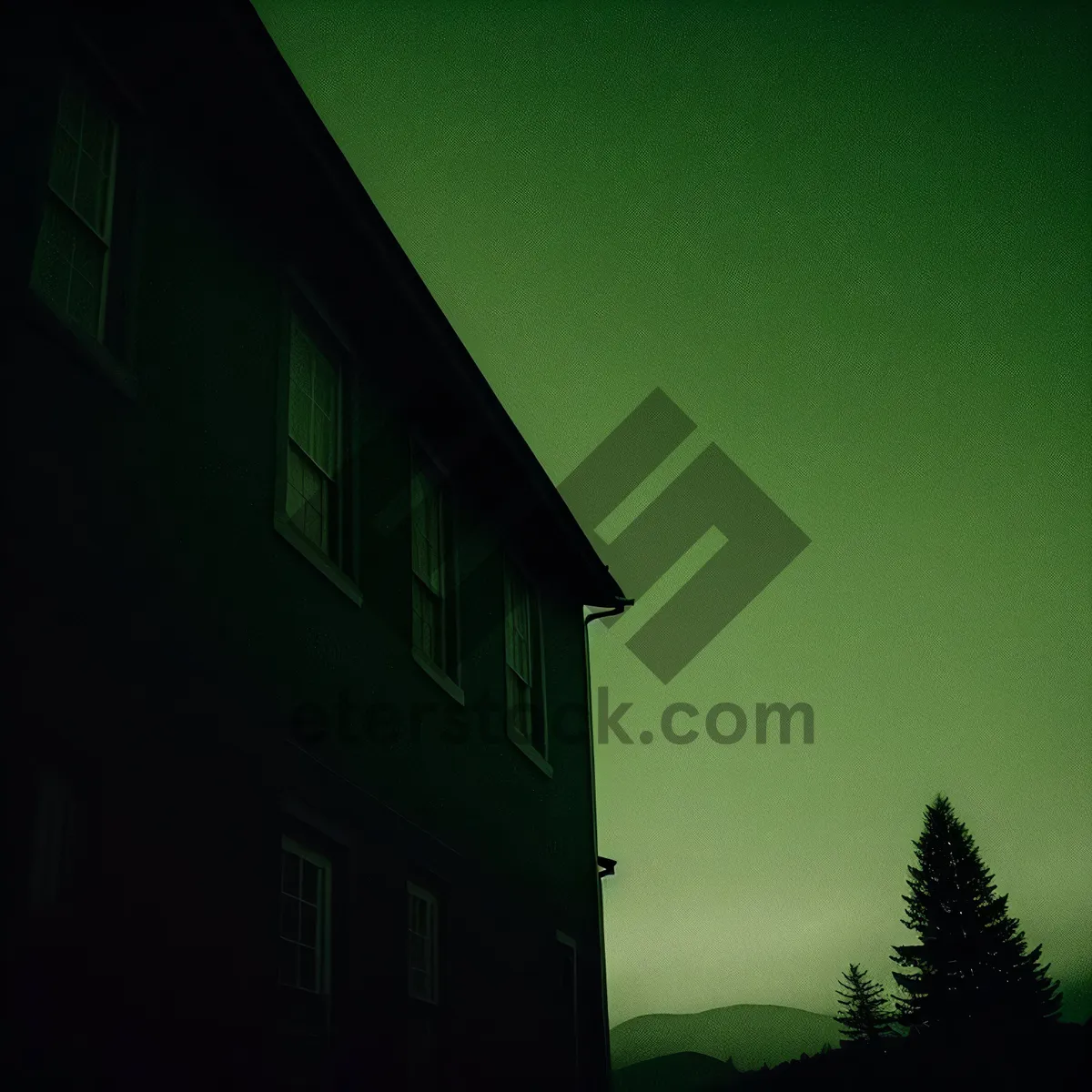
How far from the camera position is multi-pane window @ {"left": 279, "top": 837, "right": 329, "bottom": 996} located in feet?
28.0

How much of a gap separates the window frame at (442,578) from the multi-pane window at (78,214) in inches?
181

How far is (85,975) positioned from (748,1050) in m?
144

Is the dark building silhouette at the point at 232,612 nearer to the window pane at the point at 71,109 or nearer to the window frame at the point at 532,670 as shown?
the window pane at the point at 71,109

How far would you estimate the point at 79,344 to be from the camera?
700 centimetres

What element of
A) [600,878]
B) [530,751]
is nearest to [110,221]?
[530,751]

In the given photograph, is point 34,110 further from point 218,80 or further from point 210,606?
point 210,606

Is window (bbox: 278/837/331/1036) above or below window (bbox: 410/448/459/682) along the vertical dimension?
below

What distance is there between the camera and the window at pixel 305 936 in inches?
334

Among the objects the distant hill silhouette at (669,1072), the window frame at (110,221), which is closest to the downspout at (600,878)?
the window frame at (110,221)

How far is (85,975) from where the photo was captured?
6.28 metres

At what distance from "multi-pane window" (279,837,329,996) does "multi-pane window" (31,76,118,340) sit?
3.77 metres

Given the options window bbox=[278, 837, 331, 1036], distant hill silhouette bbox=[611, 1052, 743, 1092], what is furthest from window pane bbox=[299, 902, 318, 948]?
distant hill silhouette bbox=[611, 1052, 743, 1092]

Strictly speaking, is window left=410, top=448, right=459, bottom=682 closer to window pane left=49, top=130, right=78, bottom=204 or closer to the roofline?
the roofline

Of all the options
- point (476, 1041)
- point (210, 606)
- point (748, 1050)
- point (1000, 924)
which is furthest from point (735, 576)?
point (748, 1050)
